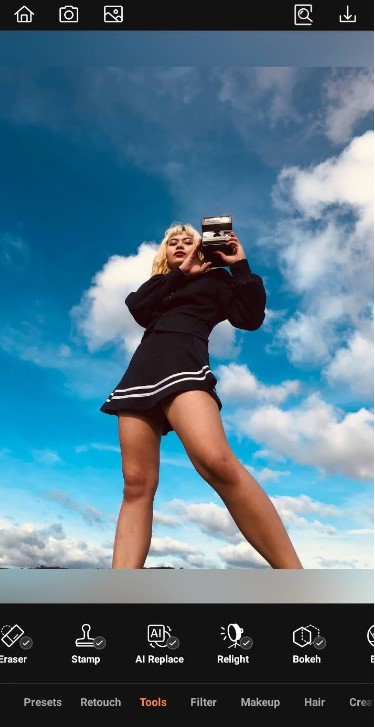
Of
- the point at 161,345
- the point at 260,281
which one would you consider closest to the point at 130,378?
the point at 161,345

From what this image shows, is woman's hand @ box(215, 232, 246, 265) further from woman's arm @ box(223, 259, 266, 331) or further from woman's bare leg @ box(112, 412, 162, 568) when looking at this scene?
woman's bare leg @ box(112, 412, 162, 568)

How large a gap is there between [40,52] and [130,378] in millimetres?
1248

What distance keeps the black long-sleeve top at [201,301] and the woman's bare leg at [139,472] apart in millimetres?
422

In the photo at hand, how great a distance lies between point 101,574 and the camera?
171 centimetres

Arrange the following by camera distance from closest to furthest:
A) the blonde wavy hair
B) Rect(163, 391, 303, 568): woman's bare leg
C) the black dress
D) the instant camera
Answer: Rect(163, 391, 303, 568): woman's bare leg → the black dress → the instant camera → the blonde wavy hair

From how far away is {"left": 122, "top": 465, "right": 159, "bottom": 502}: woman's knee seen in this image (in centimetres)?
247

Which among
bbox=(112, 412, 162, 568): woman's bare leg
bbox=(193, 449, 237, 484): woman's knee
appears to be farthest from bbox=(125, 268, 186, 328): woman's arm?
bbox=(193, 449, 237, 484): woman's knee
